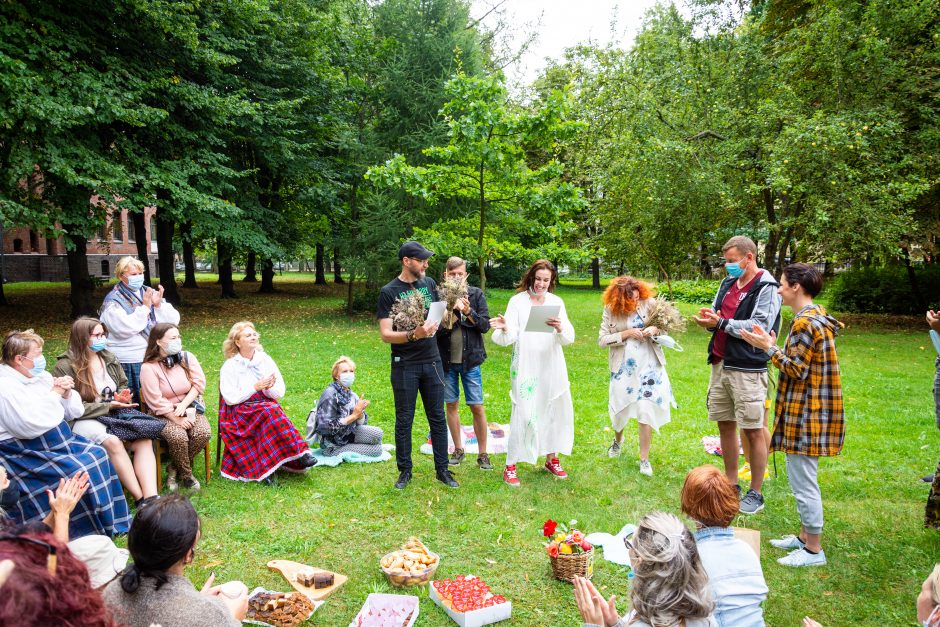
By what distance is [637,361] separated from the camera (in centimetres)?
601

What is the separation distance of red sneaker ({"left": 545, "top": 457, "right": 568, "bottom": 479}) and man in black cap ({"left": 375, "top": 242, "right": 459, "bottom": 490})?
1.01m

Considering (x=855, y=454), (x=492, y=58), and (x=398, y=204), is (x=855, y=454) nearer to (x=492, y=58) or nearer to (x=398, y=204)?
(x=398, y=204)

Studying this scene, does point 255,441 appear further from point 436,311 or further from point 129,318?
point 436,311

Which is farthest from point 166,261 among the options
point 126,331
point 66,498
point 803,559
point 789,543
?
point 803,559

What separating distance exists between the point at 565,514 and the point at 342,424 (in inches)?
101

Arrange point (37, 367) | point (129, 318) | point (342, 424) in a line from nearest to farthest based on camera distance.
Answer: point (37, 367), point (129, 318), point (342, 424)

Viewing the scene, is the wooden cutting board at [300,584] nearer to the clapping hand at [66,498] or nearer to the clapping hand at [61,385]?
the clapping hand at [66,498]

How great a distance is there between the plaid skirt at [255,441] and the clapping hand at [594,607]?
3.84 m

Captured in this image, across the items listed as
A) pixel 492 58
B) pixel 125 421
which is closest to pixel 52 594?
pixel 125 421

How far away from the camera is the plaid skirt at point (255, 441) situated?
554 cm

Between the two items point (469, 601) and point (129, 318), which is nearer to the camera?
point (469, 601)

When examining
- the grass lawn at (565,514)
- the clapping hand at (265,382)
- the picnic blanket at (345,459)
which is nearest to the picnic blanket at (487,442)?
the grass lawn at (565,514)

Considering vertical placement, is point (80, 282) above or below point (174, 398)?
above

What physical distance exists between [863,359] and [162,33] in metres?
17.0
